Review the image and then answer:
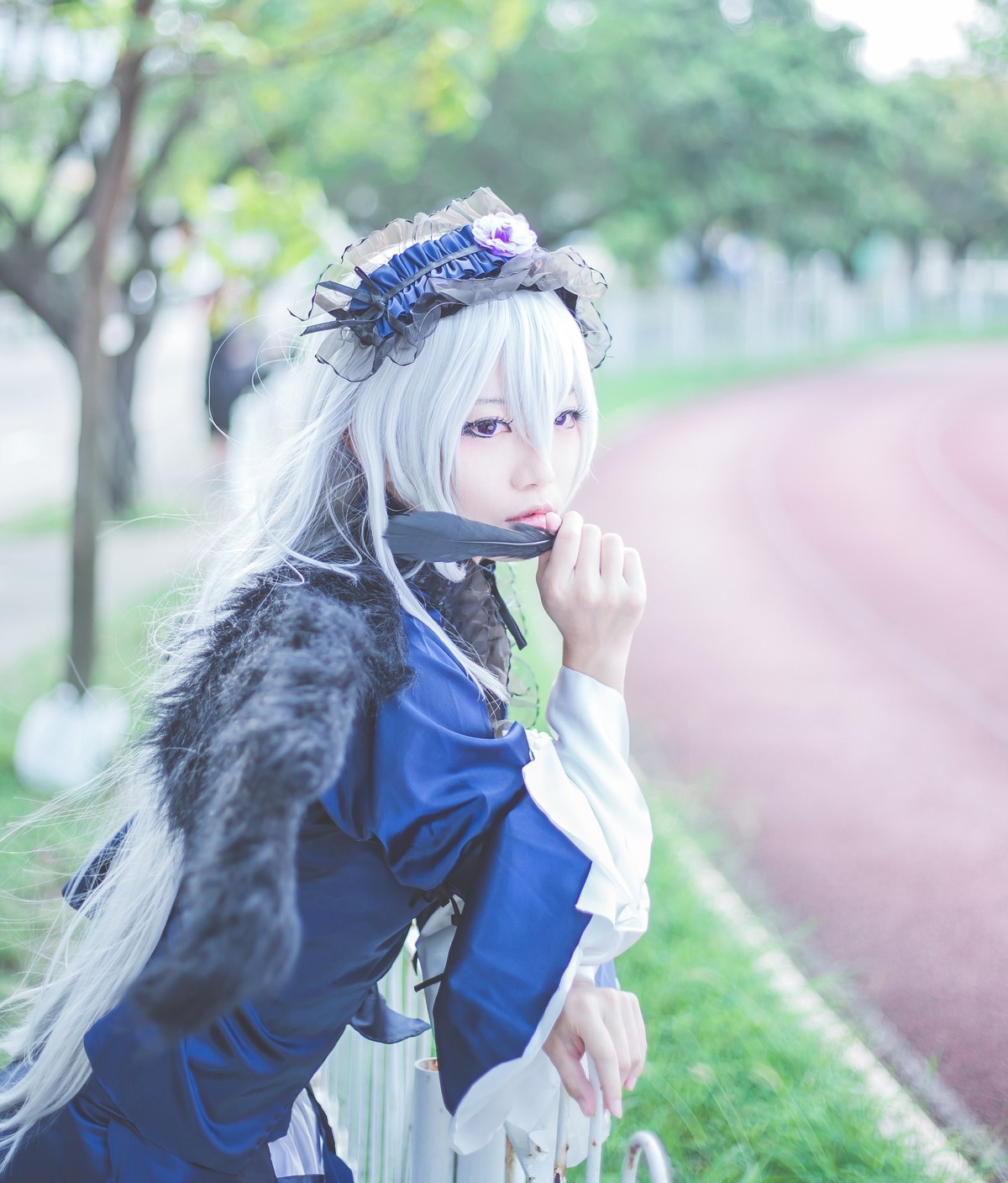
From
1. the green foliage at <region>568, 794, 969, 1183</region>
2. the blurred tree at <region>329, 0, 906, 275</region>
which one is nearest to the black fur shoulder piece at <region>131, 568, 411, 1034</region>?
the green foliage at <region>568, 794, 969, 1183</region>

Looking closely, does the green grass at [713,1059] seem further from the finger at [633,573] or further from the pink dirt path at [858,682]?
the pink dirt path at [858,682]

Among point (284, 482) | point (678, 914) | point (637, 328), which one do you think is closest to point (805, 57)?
point (637, 328)

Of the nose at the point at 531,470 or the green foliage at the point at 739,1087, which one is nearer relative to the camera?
the nose at the point at 531,470

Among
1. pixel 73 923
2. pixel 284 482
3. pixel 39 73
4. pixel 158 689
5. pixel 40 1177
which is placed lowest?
pixel 40 1177

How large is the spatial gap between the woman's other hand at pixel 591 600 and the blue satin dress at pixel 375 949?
0.14m

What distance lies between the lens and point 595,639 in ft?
4.67

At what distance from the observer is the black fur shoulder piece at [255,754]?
971 mm

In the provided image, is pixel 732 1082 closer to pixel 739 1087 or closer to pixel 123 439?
pixel 739 1087

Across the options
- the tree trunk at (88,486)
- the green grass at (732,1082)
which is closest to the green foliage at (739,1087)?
the green grass at (732,1082)

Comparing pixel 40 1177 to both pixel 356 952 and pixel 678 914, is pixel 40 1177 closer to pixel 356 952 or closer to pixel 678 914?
pixel 356 952

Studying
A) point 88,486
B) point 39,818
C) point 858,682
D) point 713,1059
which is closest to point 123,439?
point 88,486

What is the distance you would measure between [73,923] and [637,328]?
23.6m

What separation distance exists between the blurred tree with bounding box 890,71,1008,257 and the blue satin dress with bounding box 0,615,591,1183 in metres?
22.7

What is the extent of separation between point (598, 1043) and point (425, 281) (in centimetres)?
93
